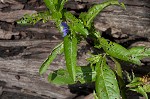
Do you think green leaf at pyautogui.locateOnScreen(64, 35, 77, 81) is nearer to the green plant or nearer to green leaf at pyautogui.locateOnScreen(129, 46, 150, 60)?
the green plant

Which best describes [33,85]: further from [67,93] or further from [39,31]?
[39,31]

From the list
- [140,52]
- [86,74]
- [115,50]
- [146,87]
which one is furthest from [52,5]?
[146,87]

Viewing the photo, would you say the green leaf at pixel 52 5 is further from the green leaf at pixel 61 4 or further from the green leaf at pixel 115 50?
the green leaf at pixel 115 50

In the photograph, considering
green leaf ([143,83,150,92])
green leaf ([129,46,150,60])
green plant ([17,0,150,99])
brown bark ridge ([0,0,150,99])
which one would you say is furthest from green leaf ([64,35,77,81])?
A: brown bark ridge ([0,0,150,99])

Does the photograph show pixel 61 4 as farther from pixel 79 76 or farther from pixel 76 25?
pixel 79 76

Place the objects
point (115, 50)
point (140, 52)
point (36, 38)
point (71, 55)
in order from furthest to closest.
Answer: point (36, 38) < point (140, 52) < point (115, 50) < point (71, 55)
